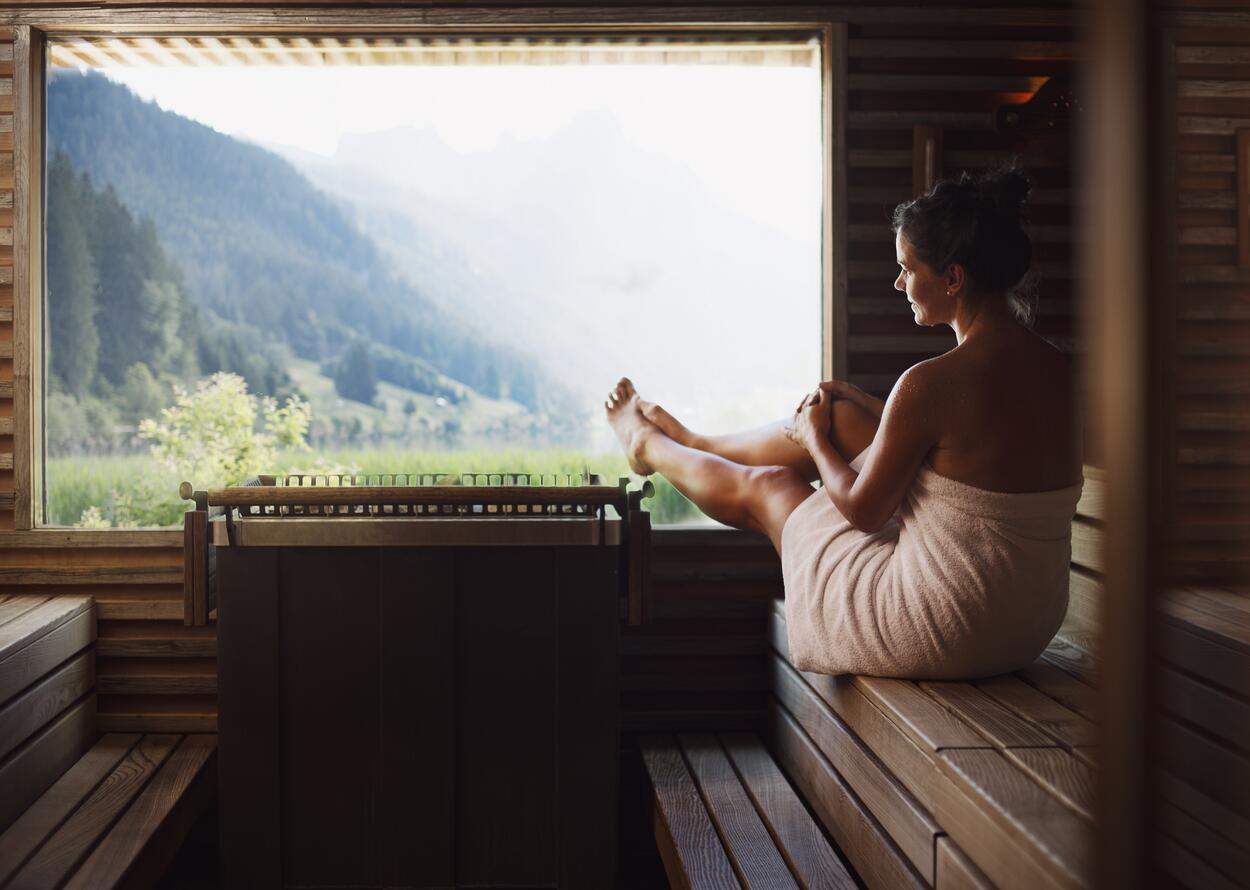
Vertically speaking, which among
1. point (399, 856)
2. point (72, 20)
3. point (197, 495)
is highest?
point (72, 20)

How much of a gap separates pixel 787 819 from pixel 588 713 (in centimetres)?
50

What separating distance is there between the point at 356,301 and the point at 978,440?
2016 millimetres

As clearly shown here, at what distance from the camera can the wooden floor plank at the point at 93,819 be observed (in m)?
2.08

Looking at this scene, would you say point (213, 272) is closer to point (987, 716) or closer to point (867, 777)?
point (867, 777)

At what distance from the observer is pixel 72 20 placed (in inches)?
116

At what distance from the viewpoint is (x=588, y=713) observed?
236 cm

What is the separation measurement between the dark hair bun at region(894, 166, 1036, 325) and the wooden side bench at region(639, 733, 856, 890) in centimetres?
116

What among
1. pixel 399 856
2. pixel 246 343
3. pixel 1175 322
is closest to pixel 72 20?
pixel 246 343

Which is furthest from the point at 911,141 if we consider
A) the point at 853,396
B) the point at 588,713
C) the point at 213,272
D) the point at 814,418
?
the point at 213,272

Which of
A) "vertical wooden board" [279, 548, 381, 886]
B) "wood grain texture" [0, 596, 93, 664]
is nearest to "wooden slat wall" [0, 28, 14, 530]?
"wood grain texture" [0, 596, 93, 664]

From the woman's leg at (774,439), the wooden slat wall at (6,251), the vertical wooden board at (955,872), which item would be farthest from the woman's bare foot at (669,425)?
the wooden slat wall at (6,251)

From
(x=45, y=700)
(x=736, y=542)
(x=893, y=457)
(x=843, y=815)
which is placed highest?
(x=893, y=457)

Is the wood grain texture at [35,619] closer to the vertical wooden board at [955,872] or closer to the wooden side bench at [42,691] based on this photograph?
the wooden side bench at [42,691]

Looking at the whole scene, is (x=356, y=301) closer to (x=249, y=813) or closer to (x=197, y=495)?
(x=197, y=495)
